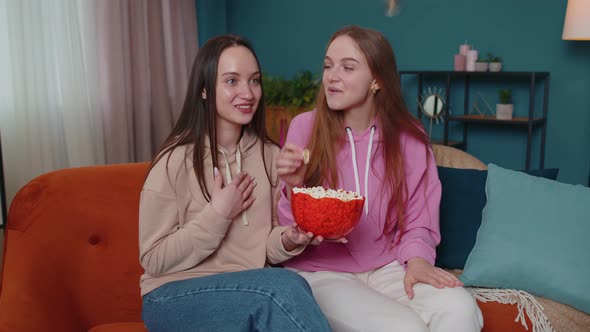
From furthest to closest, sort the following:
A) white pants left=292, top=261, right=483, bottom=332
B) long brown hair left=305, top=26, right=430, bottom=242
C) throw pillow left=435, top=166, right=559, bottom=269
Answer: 1. throw pillow left=435, top=166, right=559, bottom=269
2. long brown hair left=305, top=26, right=430, bottom=242
3. white pants left=292, top=261, right=483, bottom=332

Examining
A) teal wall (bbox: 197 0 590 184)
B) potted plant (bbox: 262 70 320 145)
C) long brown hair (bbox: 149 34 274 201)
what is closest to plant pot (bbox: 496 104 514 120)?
teal wall (bbox: 197 0 590 184)

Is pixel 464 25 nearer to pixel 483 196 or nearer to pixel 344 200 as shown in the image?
pixel 483 196

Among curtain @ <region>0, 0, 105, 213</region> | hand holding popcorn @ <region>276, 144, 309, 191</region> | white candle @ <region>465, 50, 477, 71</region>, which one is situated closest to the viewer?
hand holding popcorn @ <region>276, 144, 309, 191</region>

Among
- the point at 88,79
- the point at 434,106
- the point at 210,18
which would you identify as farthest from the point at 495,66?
the point at 88,79

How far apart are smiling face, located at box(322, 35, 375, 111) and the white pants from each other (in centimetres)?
55

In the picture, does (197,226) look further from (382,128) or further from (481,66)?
(481,66)

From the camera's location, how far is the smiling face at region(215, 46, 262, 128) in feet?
5.49

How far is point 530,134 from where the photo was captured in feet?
13.3

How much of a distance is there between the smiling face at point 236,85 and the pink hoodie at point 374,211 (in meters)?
0.28

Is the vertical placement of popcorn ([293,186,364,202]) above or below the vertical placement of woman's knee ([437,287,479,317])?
above

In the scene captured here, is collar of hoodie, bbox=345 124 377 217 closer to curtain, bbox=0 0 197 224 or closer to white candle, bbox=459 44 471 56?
curtain, bbox=0 0 197 224

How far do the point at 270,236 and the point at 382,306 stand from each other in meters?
0.39

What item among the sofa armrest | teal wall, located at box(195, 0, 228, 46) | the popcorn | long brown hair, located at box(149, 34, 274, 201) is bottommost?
the sofa armrest

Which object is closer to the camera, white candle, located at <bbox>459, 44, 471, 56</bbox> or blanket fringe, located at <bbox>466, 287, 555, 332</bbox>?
→ blanket fringe, located at <bbox>466, 287, 555, 332</bbox>
